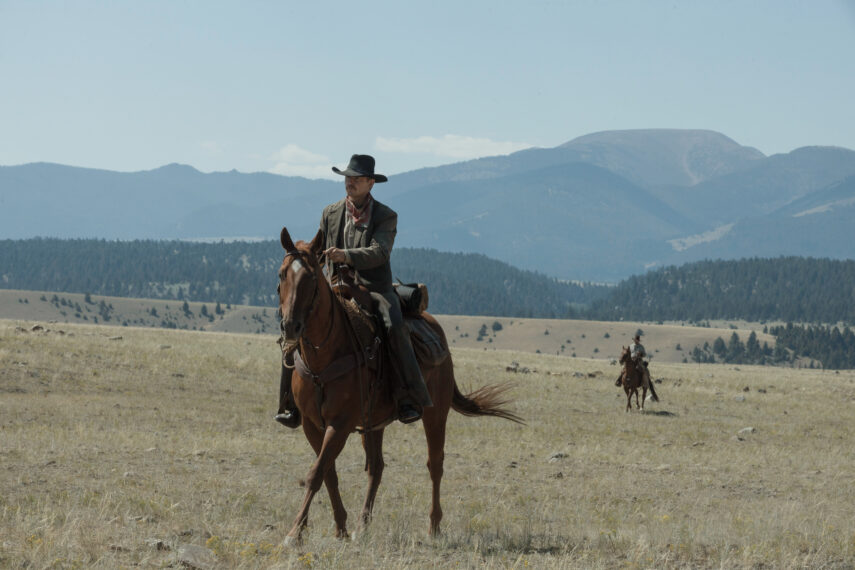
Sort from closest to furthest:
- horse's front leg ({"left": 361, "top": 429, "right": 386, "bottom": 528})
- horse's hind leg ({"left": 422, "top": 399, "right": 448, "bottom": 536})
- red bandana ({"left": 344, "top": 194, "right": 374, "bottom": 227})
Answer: red bandana ({"left": 344, "top": 194, "right": 374, "bottom": 227})
horse's front leg ({"left": 361, "top": 429, "right": 386, "bottom": 528})
horse's hind leg ({"left": 422, "top": 399, "right": 448, "bottom": 536})

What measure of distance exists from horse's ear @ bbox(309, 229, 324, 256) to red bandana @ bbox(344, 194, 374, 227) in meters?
0.67

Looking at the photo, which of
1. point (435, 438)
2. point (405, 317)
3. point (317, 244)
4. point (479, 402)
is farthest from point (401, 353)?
point (479, 402)

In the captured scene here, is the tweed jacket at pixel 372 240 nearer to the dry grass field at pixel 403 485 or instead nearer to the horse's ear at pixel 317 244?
the horse's ear at pixel 317 244

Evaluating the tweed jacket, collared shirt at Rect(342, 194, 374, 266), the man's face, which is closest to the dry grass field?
the tweed jacket

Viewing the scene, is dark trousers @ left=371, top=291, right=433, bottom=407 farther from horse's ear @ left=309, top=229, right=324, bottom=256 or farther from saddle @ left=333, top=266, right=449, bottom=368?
horse's ear @ left=309, top=229, right=324, bottom=256

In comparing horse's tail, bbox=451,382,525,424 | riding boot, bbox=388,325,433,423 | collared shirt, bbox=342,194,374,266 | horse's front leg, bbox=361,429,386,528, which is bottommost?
horse's front leg, bbox=361,429,386,528

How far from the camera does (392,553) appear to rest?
8320 millimetres

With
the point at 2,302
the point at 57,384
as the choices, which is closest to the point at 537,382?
the point at 57,384

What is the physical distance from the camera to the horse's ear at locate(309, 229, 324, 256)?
8.17m

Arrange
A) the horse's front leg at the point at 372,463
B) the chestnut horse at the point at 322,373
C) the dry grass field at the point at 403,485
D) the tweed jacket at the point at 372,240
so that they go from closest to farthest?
the chestnut horse at the point at 322,373, the dry grass field at the point at 403,485, the tweed jacket at the point at 372,240, the horse's front leg at the point at 372,463

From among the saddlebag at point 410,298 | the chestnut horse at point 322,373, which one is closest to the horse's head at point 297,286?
the chestnut horse at point 322,373

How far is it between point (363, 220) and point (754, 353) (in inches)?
6395

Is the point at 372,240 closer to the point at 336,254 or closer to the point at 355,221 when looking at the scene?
the point at 355,221

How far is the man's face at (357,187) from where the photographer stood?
29.5ft
